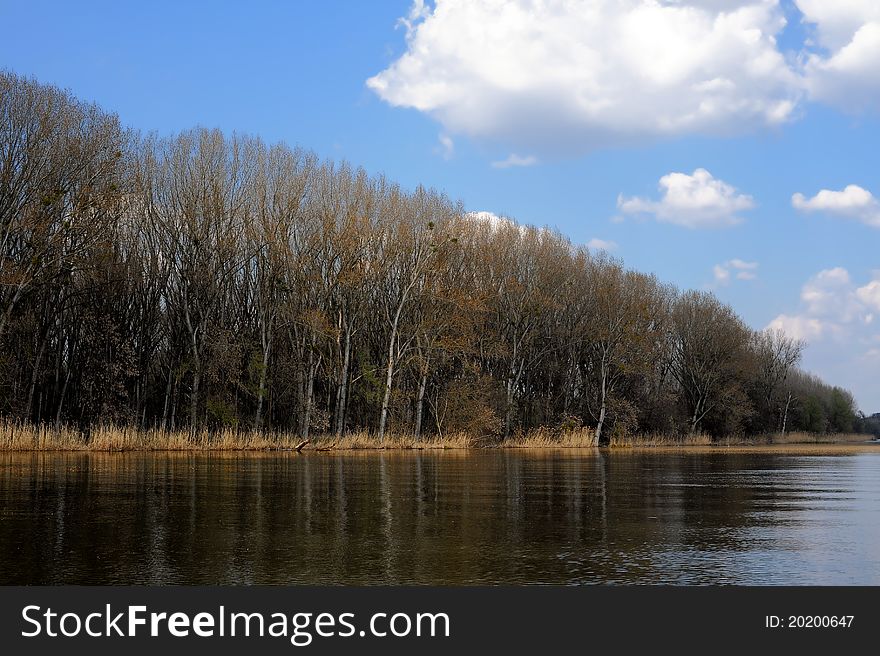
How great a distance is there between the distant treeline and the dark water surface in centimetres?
1885

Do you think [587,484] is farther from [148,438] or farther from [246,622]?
[148,438]

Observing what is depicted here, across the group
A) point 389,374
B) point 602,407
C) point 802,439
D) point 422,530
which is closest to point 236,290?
point 389,374

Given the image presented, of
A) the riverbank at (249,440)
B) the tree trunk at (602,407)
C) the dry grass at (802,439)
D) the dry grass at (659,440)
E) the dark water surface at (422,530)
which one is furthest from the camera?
the dry grass at (802,439)

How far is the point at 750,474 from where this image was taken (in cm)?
2973

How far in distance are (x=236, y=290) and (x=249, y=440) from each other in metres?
16.8

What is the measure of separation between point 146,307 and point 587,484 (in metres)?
35.6

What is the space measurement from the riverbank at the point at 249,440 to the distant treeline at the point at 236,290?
63.4 inches

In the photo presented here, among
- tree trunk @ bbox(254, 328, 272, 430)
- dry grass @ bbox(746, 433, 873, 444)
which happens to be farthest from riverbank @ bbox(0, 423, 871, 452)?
dry grass @ bbox(746, 433, 873, 444)

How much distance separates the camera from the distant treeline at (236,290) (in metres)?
39.7

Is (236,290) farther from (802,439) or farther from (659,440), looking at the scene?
(802,439)

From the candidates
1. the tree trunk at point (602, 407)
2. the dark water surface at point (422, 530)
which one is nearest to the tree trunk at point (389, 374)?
the tree trunk at point (602, 407)

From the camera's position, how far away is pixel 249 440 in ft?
135

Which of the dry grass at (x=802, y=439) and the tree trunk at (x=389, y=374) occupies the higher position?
the tree trunk at (x=389, y=374)

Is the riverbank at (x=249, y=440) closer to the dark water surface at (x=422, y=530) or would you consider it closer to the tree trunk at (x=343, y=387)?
the tree trunk at (x=343, y=387)
